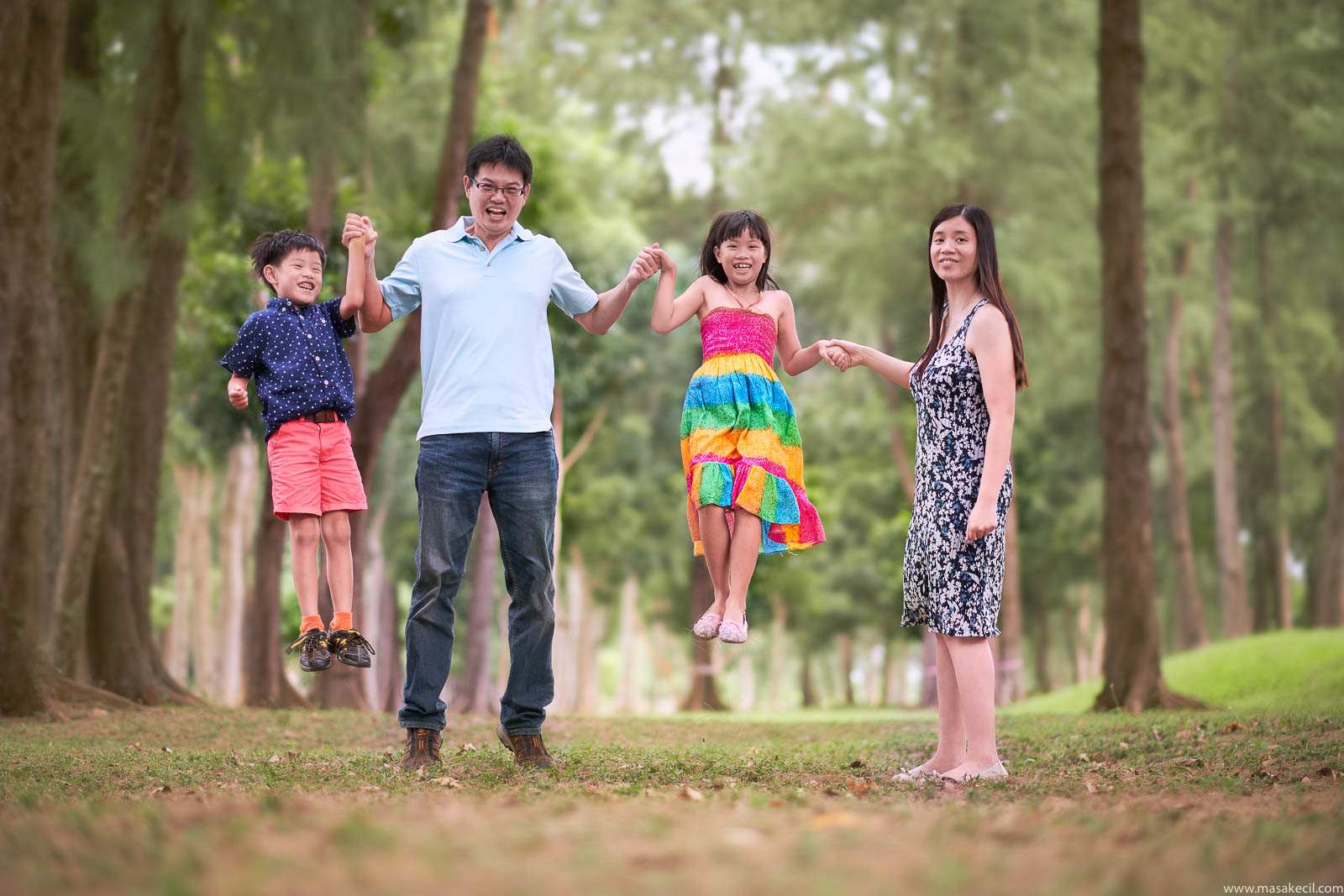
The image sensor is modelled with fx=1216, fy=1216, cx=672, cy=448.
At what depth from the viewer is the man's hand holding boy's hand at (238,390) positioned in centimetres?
581

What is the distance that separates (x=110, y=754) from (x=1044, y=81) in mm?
15825

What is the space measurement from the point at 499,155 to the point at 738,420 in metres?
1.78

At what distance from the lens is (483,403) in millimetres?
5461

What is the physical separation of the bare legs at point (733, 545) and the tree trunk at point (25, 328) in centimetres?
519

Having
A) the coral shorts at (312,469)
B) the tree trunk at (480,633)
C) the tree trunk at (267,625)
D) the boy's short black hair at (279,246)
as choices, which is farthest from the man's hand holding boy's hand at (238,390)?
the tree trunk at (480,633)

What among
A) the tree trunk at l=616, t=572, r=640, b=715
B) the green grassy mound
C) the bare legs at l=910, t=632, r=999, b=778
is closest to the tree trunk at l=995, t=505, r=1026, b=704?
the green grassy mound

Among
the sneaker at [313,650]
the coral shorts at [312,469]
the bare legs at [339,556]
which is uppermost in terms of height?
the coral shorts at [312,469]

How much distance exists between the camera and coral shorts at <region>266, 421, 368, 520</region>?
19.4 feet

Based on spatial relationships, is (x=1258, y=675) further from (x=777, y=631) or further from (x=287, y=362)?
(x=777, y=631)

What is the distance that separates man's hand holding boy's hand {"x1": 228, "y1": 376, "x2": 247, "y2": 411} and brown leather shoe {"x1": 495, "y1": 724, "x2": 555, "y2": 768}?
6.56 ft

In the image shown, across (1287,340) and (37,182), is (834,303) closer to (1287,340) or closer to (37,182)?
(1287,340)

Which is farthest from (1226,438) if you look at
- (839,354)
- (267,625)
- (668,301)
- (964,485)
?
(668,301)

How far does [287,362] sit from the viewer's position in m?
5.97

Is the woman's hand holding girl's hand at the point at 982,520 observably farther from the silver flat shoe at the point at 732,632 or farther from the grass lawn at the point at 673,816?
the silver flat shoe at the point at 732,632
